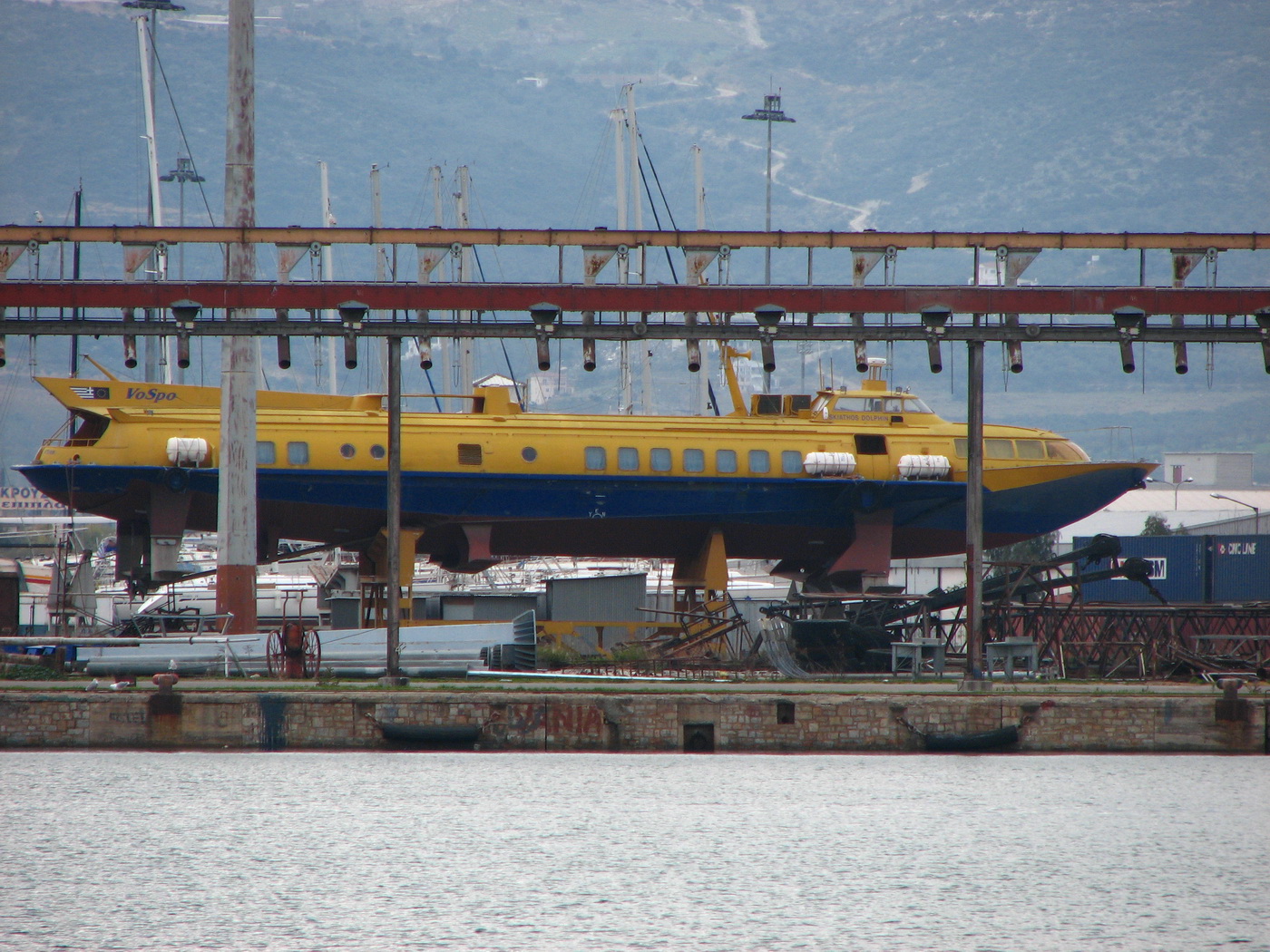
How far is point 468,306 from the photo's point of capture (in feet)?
90.2

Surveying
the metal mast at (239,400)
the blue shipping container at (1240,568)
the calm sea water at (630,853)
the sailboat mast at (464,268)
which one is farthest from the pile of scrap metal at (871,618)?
the sailboat mast at (464,268)

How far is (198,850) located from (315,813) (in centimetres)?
245

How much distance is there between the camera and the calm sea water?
17.9 m

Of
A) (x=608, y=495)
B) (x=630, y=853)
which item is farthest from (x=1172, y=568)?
(x=630, y=853)

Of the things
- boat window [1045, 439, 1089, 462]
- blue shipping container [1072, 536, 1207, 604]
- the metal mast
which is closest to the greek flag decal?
the metal mast

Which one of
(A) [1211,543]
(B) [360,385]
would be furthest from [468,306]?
(B) [360,385]

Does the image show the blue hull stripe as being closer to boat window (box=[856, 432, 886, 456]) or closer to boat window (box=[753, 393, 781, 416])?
boat window (box=[856, 432, 886, 456])

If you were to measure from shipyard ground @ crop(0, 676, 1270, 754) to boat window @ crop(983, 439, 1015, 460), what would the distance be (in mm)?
17575

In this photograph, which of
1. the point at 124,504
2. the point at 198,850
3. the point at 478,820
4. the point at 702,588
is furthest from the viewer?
the point at 702,588

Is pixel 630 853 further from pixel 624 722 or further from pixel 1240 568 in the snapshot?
pixel 1240 568

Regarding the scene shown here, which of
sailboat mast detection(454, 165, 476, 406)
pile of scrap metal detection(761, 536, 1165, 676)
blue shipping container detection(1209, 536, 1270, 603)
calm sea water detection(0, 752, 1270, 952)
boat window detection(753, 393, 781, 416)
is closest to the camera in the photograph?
calm sea water detection(0, 752, 1270, 952)

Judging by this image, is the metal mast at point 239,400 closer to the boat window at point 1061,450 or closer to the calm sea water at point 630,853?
the calm sea water at point 630,853

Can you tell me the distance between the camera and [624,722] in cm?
2411

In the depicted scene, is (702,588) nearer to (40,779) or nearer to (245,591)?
(245,591)
